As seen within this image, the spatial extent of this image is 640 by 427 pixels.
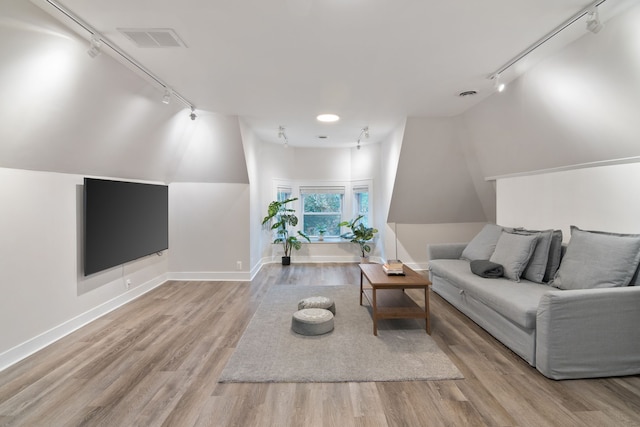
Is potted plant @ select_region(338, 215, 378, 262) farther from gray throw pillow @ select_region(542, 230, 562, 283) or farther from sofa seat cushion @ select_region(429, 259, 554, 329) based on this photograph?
gray throw pillow @ select_region(542, 230, 562, 283)

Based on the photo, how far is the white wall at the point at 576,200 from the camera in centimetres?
275

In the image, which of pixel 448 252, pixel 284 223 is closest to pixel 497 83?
pixel 448 252

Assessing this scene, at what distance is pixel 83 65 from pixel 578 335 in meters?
4.40

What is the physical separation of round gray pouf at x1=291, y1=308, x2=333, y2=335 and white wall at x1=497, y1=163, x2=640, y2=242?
272 centimetres

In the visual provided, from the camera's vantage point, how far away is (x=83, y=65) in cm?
260

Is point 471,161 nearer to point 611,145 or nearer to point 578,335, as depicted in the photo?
point 611,145

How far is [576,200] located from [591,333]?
5.29 ft

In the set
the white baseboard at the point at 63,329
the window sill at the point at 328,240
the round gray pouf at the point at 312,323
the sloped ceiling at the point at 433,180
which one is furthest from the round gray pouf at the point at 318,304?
the window sill at the point at 328,240

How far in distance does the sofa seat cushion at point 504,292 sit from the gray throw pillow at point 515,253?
0.11 meters

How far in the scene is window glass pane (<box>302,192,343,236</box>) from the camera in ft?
23.5

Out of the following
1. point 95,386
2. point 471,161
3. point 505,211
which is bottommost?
point 95,386

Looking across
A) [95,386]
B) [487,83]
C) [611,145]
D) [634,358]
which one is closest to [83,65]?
[95,386]

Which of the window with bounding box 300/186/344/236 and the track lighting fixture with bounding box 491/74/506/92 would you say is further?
the window with bounding box 300/186/344/236

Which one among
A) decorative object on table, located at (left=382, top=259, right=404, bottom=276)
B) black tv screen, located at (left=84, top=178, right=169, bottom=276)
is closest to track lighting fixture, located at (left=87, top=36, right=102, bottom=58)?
black tv screen, located at (left=84, top=178, right=169, bottom=276)
